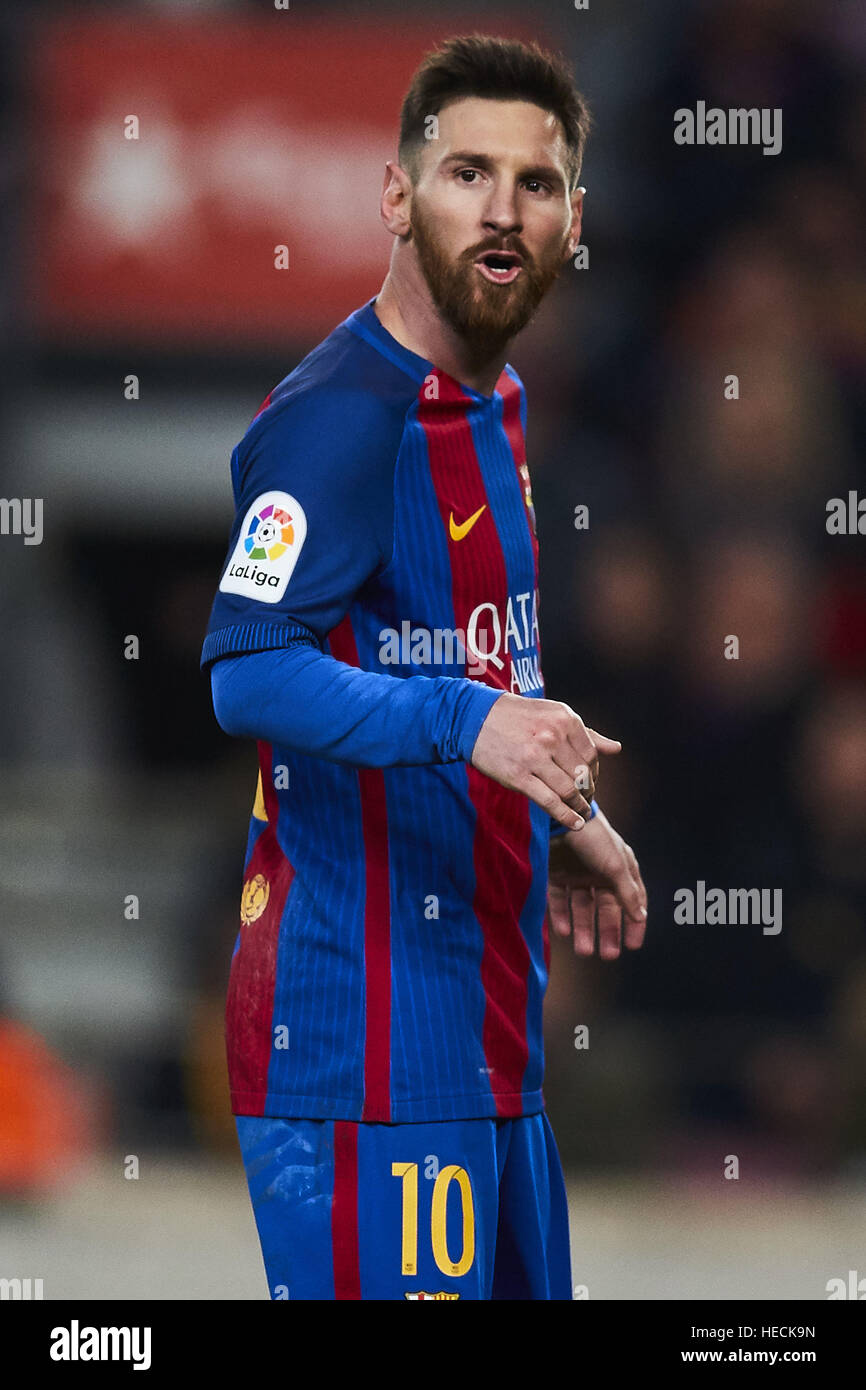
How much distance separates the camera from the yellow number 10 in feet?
7.02

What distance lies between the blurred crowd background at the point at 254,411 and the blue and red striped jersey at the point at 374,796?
3030 millimetres

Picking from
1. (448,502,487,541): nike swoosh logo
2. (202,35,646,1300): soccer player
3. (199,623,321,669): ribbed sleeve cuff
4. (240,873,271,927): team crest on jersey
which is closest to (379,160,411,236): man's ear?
(202,35,646,1300): soccer player

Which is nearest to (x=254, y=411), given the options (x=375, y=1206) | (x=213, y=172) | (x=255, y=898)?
(x=213, y=172)

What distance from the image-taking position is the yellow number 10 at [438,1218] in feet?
7.02

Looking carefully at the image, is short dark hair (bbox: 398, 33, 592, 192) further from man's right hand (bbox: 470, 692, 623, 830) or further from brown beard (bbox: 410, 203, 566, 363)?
man's right hand (bbox: 470, 692, 623, 830)

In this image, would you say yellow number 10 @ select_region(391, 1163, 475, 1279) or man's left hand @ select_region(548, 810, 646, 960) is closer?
yellow number 10 @ select_region(391, 1163, 475, 1279)

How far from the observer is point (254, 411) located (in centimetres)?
573

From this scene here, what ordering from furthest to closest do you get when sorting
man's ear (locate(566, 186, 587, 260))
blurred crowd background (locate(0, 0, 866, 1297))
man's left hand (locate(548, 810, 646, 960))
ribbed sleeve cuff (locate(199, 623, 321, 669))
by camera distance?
1. blurred crowd background (locate(0, 0, 866, 1297))
2. man's left hand (locate(548, 810, 646, 960))
3. man's ear (locate(566, 186, 587, 260))
4. ribbed sleeve cuff (locate(199, 623, 321, 669))

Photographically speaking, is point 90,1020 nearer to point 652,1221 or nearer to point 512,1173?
point 652,1221

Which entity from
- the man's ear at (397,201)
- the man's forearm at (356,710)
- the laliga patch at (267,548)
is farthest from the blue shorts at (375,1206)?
the man's ear at (397,201)

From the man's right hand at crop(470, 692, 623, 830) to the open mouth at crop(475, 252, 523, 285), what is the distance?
526 millimetres

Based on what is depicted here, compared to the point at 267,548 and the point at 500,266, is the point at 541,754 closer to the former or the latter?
the point at 267,548

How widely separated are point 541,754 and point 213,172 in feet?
14.0

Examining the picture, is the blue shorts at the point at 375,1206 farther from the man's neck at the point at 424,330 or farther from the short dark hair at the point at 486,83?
the short dark hair at the point at 486,83
